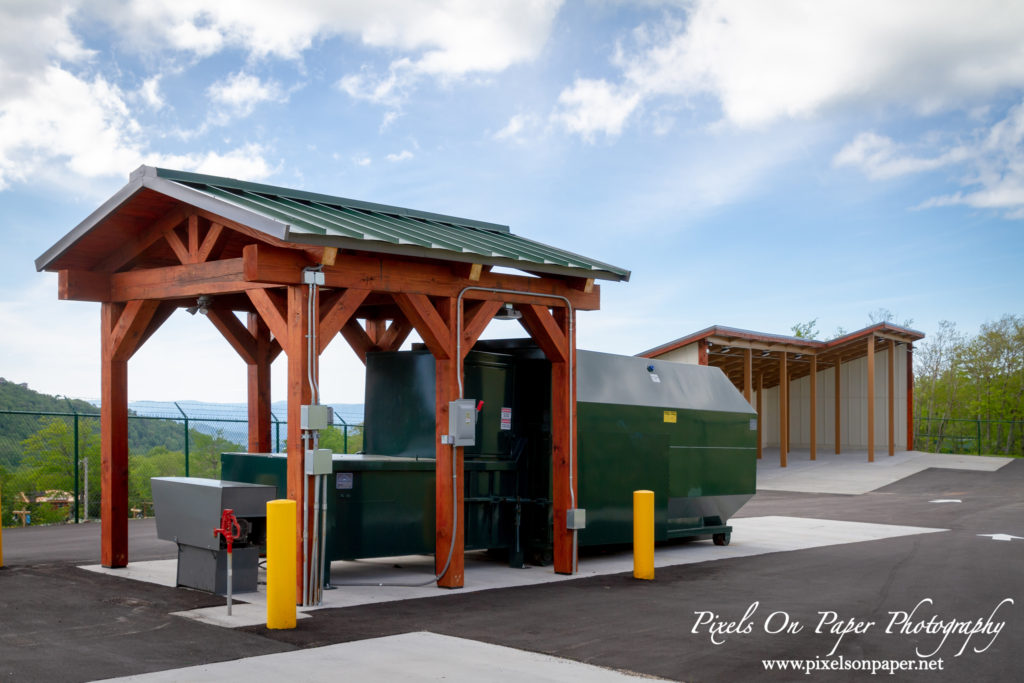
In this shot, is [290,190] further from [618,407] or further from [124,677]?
[124,677]

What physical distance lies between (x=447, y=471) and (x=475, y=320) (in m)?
1.61

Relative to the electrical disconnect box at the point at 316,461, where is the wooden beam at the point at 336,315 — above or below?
above

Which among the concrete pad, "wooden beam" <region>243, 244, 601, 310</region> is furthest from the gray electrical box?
the concrete pad

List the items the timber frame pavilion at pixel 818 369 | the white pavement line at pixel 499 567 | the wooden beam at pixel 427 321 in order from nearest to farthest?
the white pavement line at pixel 499 567, the wooden beam at pixel 427 321, the timber frame pavilion at pixel 818 369

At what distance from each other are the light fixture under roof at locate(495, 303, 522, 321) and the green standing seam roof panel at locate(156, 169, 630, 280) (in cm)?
58

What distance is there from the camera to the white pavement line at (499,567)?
9359 millimetres

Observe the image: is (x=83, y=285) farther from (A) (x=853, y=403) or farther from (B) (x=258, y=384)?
(A) (x=853, y=403)

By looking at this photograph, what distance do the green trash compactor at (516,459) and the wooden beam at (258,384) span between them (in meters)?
1.67

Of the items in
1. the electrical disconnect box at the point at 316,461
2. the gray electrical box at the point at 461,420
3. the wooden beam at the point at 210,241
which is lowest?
the electrical disconnect box at the point at 316,461

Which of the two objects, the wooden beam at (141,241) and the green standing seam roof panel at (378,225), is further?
the wooden beam at (141,241)

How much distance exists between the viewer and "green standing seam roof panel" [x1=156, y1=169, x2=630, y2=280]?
29.9 feet

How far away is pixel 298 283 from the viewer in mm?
8844

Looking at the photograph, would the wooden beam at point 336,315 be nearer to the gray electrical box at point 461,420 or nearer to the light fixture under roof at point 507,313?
the gray electrical box at point 461,420

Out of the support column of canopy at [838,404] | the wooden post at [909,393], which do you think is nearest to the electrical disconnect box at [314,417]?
the support column of canopy at [838,404]
